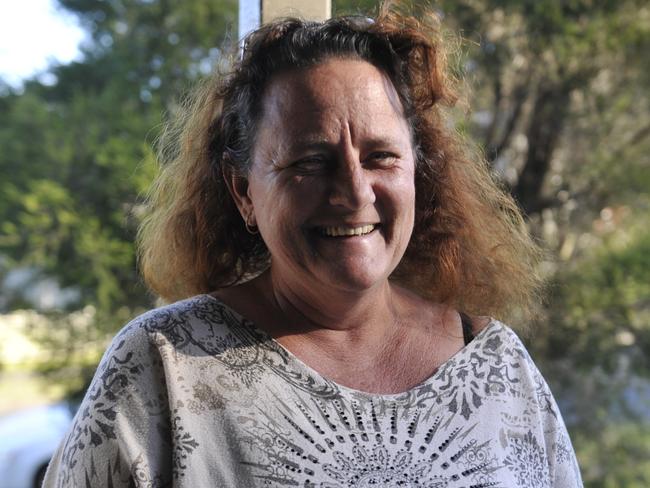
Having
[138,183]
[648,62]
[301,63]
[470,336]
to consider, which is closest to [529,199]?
[648,62]

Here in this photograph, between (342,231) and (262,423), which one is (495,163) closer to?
(342,231)

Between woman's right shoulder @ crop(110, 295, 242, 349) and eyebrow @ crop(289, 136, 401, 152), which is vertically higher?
eyebrow @ crop(289, 136, 401, 152)

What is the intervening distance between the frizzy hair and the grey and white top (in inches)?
9.5

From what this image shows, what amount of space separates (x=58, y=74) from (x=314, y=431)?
3543 millimetres

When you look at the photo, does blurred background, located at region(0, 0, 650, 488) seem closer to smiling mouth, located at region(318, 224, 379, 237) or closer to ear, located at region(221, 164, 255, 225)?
ear, located at region(221, 164, 255, 225)

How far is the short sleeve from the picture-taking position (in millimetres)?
1319

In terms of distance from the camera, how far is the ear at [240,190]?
1.62m

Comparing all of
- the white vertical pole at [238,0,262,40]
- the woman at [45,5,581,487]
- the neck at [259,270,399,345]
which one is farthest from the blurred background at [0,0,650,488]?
the neck at [259,270,399,345]

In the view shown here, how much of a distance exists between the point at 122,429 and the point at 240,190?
0.51 m

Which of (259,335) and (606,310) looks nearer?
(259,335)

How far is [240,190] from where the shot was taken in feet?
5.37

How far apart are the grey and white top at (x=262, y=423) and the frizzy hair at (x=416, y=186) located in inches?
9.5

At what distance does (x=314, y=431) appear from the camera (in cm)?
142

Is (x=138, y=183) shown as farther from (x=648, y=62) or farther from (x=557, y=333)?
(x=648, y=62)
